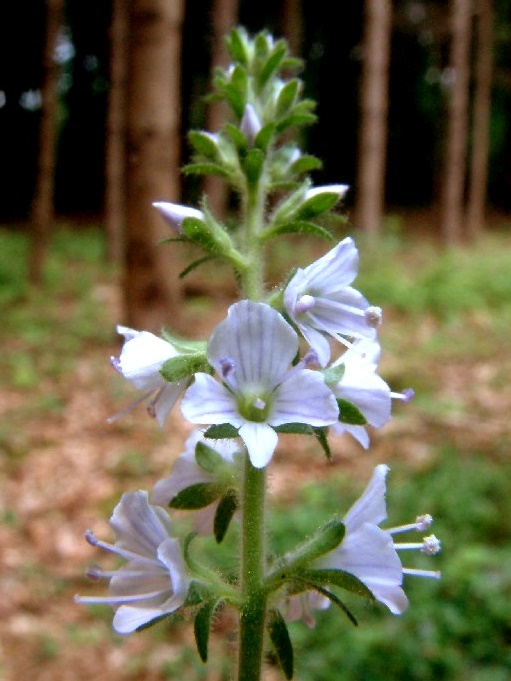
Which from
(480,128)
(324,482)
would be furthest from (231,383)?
(480,128)

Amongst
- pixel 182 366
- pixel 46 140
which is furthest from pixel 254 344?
pixel 46 140

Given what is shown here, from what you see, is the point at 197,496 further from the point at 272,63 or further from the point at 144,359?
the point at 272,63

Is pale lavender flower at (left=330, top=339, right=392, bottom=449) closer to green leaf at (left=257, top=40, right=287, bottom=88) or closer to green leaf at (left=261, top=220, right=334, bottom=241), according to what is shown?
green leaf at (left=261, top=220, right=334, bottom=241)

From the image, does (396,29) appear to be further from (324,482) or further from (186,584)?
(186,584)

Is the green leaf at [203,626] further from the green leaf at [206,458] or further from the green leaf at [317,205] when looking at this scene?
the green leaf at [317,205]

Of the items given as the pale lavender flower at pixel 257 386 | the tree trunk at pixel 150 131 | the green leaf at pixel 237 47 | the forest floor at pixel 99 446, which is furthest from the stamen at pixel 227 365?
the tree trunk at pixel 150 131

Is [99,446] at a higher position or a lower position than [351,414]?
lower
